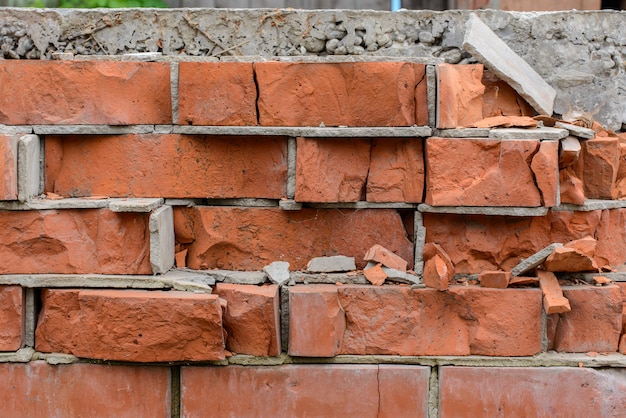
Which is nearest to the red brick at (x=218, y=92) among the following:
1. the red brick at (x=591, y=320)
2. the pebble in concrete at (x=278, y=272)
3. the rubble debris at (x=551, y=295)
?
the pebble in concrete at (x=278, y=272)

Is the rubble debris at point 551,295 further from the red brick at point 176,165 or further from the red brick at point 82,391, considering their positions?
the red brick at point 82,391

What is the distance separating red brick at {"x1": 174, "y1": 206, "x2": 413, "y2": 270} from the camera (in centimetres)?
349

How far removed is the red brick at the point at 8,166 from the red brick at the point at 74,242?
0.12m

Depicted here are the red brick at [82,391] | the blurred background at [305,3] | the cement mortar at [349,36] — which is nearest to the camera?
the red brick at [82,391]

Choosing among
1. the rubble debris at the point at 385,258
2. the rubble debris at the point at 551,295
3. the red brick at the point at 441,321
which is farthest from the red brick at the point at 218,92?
the rubble debris at the point at 551,295

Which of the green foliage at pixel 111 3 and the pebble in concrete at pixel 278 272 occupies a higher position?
the green foliage at pixel 111 3

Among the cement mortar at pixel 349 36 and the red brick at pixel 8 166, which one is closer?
the red brick at pixel 8 166

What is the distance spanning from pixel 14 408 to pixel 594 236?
108 inches

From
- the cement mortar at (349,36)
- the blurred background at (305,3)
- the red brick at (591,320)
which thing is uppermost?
the blurred background at (305,3)

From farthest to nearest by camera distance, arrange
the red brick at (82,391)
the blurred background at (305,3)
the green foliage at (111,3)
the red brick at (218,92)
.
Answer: the green foliage at (111,3) → the blurred background at (305,3) → the red brick at (82,391) → the red brick at (218,92)

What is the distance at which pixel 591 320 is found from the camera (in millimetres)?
3408

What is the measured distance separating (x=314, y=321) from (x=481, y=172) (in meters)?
0.97

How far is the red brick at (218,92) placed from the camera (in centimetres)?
336

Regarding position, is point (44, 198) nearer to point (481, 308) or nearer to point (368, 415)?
point (368, 415)
